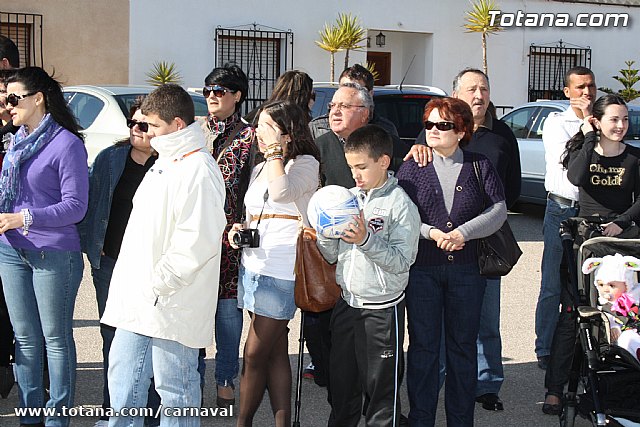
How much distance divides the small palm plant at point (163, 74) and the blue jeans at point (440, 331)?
15.2 m

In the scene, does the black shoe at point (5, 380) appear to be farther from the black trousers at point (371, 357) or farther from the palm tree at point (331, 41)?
the palm tree at point (331, 41)

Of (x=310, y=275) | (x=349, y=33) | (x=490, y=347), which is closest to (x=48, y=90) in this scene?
(x=310, y=275)

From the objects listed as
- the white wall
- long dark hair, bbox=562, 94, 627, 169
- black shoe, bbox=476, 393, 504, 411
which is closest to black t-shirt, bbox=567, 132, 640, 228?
long dark hair, bbox=562, 94, 627, 169

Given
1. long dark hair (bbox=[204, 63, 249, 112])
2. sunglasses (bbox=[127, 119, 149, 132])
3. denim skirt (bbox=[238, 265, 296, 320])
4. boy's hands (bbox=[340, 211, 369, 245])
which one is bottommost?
denim skirt (bbox=[238, 265, 296, 320])

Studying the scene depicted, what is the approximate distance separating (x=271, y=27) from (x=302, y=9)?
0.93 meters

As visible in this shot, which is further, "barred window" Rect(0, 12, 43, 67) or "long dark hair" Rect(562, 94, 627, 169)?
"barred window" Rect(0, 12, 43, 67)

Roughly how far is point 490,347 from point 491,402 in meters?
0.35

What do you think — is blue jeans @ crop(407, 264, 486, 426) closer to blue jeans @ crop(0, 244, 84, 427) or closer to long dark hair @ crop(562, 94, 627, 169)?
long dark hair @ crop(562, 94, 627, 169)

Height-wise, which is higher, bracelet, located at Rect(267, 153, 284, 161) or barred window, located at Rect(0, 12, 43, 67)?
barred window, located at Rect(0, 12, 43, 67)

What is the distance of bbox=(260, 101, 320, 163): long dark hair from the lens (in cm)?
485

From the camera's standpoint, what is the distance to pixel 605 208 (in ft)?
20.0

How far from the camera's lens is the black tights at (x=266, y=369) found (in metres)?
4.84

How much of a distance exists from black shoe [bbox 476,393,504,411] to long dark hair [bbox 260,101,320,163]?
2.06 metres

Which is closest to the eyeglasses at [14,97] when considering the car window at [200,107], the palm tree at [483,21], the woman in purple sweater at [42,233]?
the woman in purple sweater at [42,233]
